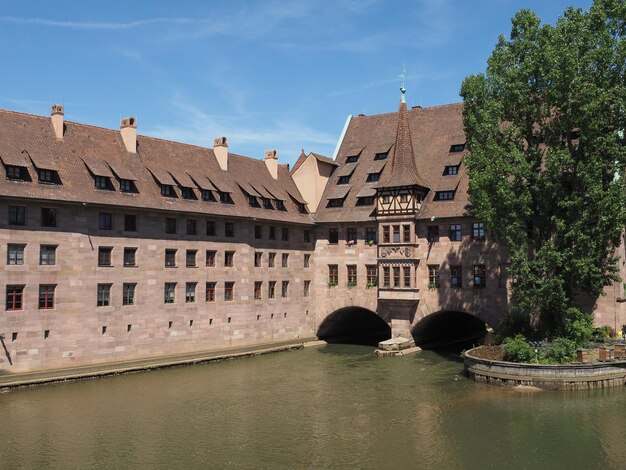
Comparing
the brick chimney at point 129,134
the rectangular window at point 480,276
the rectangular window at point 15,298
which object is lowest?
the rectangular window at point 15,298

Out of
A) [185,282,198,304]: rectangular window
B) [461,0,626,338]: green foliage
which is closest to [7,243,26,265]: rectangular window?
[185,282,198,304]: rectangular window

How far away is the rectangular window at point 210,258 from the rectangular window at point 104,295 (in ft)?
28.5

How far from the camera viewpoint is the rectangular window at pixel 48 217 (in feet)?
130

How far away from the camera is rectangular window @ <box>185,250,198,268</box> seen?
47.7m

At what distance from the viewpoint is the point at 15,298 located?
38219 mm

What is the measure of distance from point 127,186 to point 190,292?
9.12 metres

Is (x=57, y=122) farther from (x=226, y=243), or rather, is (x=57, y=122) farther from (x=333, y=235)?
(x=333, y=235)

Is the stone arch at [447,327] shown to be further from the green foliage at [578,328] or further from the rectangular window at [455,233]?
the green foliage at [578,328]

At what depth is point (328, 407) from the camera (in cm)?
3325

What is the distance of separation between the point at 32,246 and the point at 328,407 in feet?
67.7

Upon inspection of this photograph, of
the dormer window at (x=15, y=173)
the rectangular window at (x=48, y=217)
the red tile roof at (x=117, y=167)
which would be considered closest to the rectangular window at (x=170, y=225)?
the red tile roof at (x=117, y=167)

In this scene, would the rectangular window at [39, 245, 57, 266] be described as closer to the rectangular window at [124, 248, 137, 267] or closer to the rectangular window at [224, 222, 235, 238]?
the rectangular window at [124, 248, 137, 267]

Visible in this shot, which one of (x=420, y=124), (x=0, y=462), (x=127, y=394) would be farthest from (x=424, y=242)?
(x=0, y=462)

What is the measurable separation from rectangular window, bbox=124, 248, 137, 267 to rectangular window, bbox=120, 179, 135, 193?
414 centimetres
